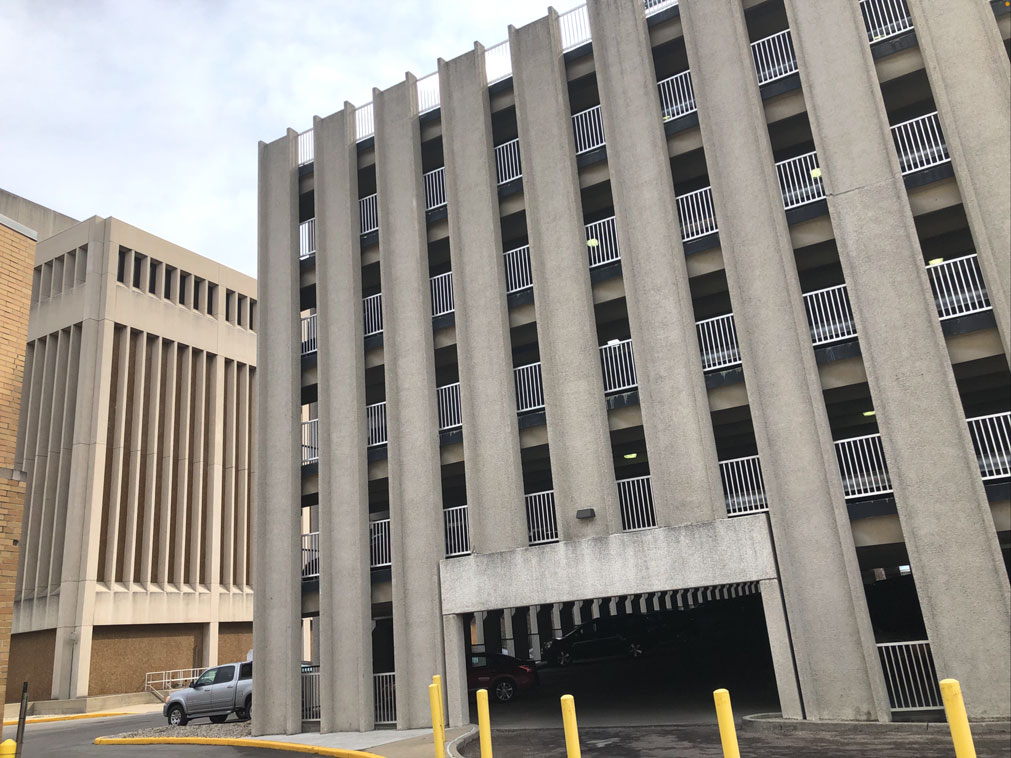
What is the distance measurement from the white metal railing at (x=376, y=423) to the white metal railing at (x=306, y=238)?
18.6ft

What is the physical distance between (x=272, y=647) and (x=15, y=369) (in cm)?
1179

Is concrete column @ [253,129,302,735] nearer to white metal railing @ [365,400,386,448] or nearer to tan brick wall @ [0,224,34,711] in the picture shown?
white metal railing @ [365,400,386,448]

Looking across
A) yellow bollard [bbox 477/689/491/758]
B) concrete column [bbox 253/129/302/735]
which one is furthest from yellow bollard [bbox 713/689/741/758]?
concrete column [bbox 253/129/302/735]

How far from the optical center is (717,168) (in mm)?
17922

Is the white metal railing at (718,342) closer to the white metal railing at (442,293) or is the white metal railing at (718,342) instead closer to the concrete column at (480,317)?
the concrete column at (480,317)

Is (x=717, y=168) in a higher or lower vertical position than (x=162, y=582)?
higher

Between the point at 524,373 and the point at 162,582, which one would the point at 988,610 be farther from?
the point at 162,582

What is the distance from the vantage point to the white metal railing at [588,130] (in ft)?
67.6

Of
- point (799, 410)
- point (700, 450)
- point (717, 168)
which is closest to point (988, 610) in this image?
point (799, 410)

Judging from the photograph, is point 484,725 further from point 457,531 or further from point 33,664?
point 33,664

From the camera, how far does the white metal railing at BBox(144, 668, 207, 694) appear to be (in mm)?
37000

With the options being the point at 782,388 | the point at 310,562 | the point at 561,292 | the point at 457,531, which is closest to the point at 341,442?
the point at 310,562

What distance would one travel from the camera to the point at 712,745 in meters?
13.0

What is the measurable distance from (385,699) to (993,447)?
15.1m
